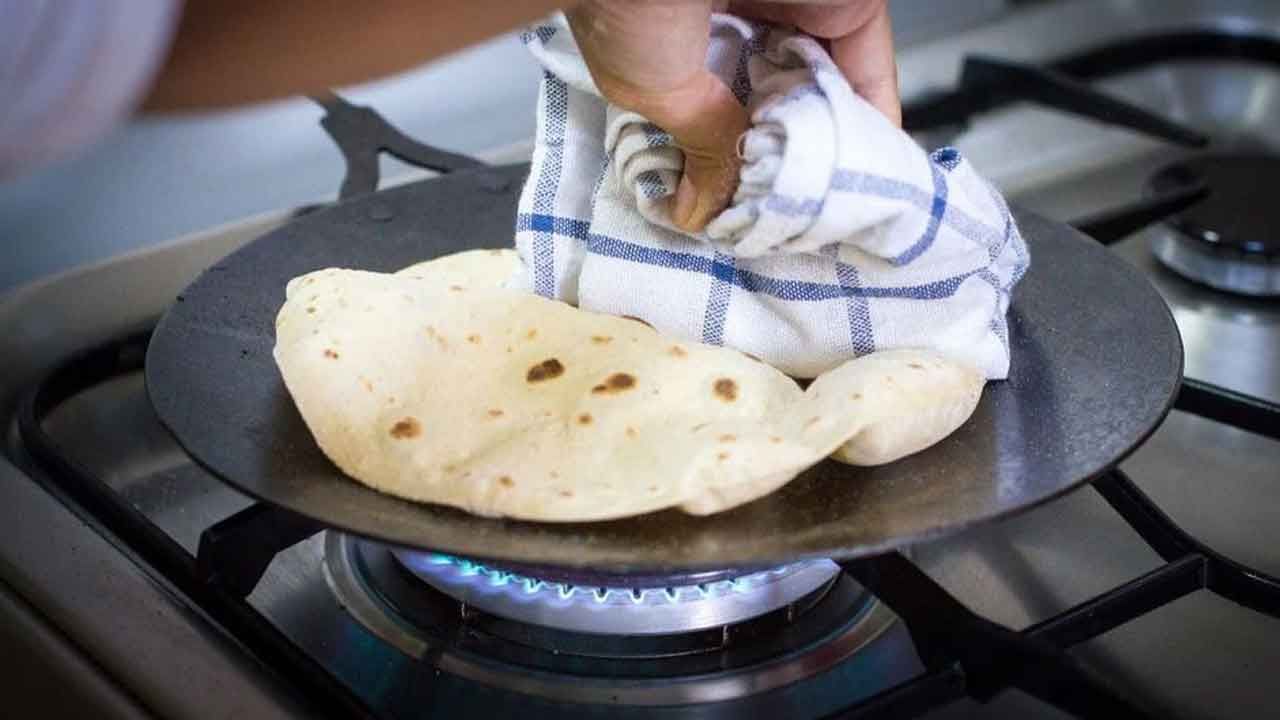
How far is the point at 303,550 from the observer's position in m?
0.80

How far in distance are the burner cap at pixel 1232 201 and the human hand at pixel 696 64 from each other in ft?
1.32

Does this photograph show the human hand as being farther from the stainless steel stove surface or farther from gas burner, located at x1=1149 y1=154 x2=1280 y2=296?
gas burner, located at x1=1149 y1=154 x2=1280 y2=296

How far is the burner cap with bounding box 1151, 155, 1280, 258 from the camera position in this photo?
1.06 m

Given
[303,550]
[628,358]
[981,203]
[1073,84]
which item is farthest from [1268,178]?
[303,550]

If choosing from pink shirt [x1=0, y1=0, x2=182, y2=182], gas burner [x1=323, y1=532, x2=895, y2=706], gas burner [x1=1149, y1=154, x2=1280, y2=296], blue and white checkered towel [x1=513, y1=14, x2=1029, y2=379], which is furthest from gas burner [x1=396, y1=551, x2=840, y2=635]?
gas burner [x1=1149, y1=154, x2=1280, y2=296]

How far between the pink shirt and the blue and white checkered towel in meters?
0.32

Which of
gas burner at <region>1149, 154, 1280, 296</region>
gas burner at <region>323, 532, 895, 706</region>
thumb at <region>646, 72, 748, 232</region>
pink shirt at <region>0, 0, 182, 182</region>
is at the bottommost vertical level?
gas burner at <region>1149, 154, 1280, 296</region>

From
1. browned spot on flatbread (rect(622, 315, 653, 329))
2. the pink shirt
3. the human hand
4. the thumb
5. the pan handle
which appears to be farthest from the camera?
the pan handle

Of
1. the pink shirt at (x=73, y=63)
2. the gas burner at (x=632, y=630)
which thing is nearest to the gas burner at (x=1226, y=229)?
A: the gas burner at (x=632, y=630)

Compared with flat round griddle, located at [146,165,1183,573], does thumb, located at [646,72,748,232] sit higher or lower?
higher

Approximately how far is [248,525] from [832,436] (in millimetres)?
265

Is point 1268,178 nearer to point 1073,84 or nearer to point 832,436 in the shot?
point 1073,84

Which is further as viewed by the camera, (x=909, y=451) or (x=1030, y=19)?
(x=1030, y=19)

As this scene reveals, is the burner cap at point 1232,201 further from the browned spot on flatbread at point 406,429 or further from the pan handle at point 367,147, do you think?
the browned spot on flatbread at point 406,429
